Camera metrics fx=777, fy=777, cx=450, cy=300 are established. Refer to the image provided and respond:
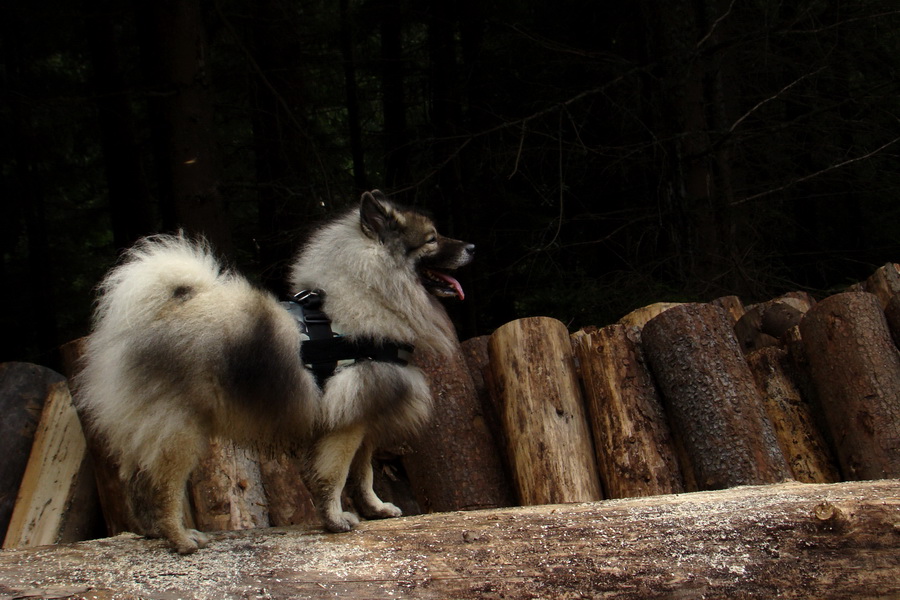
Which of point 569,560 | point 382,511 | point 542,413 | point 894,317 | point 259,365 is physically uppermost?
point 259,365

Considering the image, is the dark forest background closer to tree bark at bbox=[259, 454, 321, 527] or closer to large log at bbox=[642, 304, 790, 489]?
tree bark at bbox=[259, 454, 321, 527]

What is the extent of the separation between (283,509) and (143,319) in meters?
1.57

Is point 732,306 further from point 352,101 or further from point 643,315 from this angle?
point 352,101

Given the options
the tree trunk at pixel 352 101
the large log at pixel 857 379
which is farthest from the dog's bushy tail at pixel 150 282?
the tree trunk at pixel 352 101

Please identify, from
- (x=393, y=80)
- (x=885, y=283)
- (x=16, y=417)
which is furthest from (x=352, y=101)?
(x=885, y=283)

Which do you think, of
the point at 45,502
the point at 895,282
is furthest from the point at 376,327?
the point at 895,282

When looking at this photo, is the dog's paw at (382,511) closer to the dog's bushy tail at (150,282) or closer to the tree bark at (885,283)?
the dog's bushy tail at (150,282)

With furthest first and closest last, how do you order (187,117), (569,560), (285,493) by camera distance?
(187,117)
(285,493)
(569,560)

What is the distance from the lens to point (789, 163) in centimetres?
926

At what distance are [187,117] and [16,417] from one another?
3032 millimetres

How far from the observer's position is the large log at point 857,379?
4.21 metres

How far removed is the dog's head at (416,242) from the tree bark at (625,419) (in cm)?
100

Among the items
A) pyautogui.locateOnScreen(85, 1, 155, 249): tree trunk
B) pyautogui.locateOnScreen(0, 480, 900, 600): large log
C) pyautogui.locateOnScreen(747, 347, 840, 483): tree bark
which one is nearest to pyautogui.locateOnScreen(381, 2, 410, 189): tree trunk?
pyautogui.locateOnScreen(85, 1, 155, 249): tree trunk

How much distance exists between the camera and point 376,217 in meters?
4.17
